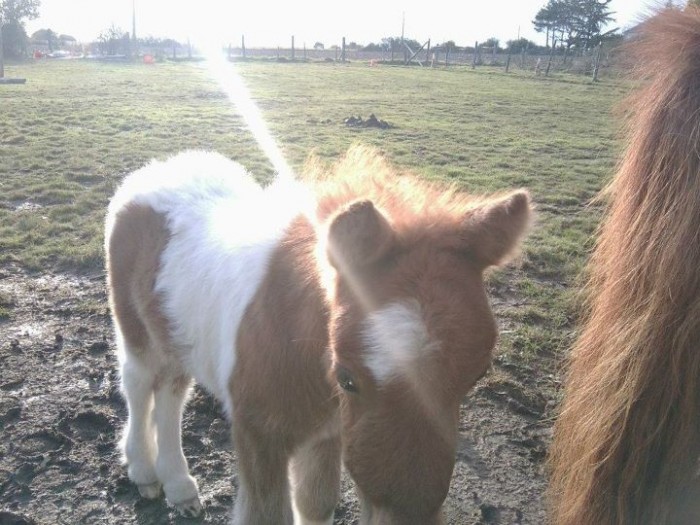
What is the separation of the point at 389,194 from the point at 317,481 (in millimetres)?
1355

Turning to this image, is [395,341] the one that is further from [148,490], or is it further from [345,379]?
[148,490]

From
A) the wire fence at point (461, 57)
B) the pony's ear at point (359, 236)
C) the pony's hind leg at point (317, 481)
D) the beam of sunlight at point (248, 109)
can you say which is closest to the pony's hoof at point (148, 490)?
the pony's hind leg at point (317, 481)

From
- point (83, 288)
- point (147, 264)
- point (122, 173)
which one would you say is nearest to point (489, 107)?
point (122, 173)

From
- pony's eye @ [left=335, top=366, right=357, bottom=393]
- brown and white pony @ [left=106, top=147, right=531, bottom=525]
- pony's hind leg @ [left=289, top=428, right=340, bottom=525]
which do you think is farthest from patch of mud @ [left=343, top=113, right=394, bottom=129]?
pony's eye @ [left=335, top=366, right=357, bottom=393]

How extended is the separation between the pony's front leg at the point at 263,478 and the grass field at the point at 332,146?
68.6 inches

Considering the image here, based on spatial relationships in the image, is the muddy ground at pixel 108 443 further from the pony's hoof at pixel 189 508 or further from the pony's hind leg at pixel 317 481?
the pony's hind leg at pixel 317 481

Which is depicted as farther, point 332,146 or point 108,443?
point 332,146

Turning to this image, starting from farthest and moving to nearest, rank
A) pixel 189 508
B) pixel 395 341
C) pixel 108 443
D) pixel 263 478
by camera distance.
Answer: pixel 108 443 → pixel 189 508 → pixel 263 478 → pixel 395 341

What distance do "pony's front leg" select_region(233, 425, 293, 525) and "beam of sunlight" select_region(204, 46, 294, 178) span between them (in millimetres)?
1430

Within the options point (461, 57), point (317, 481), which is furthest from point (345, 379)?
point (461, 57)

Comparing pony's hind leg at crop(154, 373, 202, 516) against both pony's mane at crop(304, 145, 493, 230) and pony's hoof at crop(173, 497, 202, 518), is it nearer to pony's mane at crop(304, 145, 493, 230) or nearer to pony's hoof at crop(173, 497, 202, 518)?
pony's hoof at crop(173, 497, 202, 518)

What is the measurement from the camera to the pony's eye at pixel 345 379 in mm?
1529

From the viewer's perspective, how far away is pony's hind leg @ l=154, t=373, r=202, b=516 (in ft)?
8.87

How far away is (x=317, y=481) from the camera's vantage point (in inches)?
101
